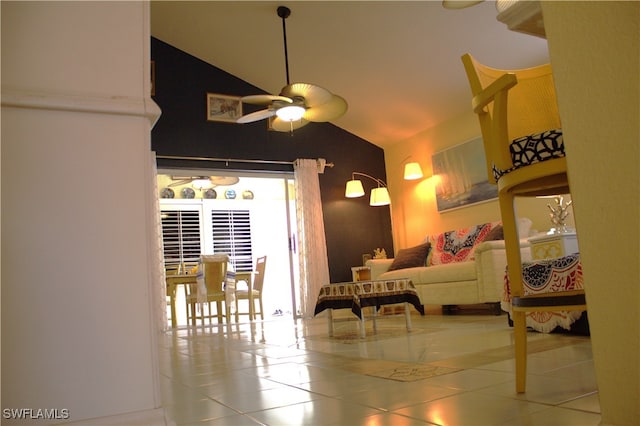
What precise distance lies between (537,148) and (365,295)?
2.64 metres

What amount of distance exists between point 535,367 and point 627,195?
4.42 ft

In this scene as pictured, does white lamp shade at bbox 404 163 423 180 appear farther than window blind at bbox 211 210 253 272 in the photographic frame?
No

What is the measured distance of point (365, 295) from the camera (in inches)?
151

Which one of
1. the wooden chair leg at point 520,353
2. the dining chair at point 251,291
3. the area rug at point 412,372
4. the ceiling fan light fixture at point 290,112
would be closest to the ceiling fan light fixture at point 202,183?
the dining chair at point 251,291

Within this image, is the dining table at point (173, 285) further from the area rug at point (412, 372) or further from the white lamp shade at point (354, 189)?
the area rug at point (412, 372)

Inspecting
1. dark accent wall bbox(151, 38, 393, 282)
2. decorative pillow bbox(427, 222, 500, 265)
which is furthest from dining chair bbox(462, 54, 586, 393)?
dark accent wall bbox(151, 38, 393, 282)

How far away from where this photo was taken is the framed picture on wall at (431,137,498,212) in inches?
251

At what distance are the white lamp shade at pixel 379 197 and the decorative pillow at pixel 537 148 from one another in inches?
238

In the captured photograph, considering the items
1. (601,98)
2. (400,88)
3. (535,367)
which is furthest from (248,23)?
(601,98)

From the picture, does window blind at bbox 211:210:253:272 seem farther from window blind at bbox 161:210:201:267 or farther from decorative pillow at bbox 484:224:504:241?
decorative pillow at bbox 484:224:504:241

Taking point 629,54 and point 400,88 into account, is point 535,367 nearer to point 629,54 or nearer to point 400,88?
point 629,54

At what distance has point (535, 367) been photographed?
6.36ft

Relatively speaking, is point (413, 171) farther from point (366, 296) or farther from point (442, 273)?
point (366, 296)

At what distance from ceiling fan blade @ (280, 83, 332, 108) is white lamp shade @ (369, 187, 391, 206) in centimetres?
309
